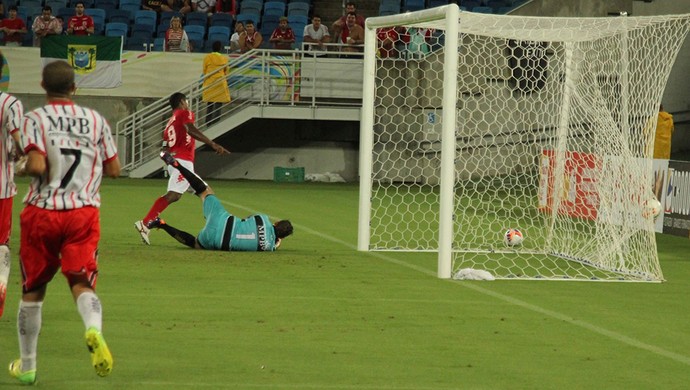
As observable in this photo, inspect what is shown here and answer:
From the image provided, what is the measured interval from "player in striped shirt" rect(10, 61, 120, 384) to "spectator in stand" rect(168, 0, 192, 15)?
79.0ft

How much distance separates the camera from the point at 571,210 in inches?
607

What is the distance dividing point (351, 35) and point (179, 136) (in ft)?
46.6

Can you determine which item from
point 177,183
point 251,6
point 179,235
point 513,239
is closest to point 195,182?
point 179,235

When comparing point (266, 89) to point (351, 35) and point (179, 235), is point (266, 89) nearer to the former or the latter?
point (351, 35)

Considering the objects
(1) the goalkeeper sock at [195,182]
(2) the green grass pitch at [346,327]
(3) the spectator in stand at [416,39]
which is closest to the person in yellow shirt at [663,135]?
(3) the spectator in stand at [416,39]

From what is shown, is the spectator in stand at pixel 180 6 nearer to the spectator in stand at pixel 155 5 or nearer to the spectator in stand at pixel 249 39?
the spectator in stand at pixel 155 5

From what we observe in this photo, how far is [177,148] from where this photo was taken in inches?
555

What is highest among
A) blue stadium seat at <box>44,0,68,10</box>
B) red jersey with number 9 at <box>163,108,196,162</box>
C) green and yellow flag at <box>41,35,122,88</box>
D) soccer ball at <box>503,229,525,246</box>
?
blue stadium seat at <box>44,0,68,10</box>

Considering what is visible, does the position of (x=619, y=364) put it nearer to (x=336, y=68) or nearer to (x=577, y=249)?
(x=577, y=249)

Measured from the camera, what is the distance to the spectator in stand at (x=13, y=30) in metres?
27.7

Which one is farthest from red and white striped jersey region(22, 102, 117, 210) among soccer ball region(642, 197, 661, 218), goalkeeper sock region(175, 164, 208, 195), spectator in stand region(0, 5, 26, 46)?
spectator in stand region(0, 5, 26, 46)

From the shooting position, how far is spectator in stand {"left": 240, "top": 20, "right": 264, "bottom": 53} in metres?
27.9

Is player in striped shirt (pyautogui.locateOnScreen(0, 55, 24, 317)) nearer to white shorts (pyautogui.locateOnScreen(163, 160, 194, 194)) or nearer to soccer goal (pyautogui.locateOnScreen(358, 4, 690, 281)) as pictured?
soccer goal (pyautogui.locateOnScreen(358, 4, 690, 281))

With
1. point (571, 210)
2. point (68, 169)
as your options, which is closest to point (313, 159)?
point (571, 210)
